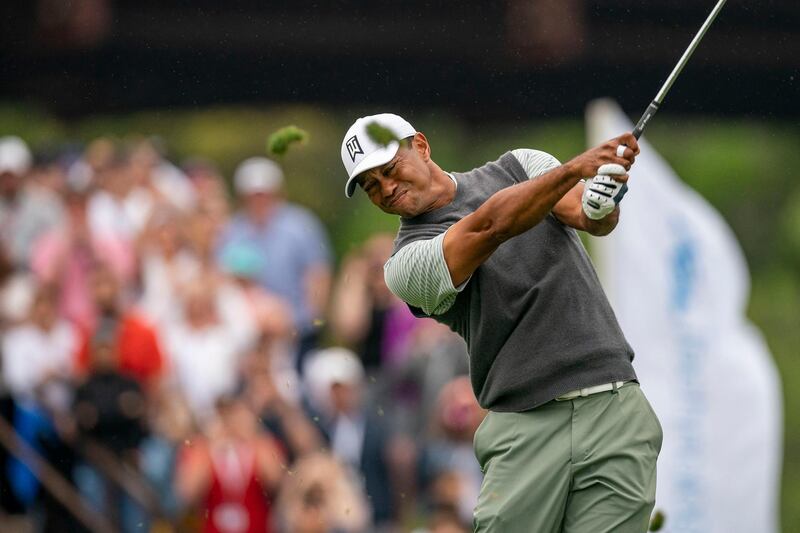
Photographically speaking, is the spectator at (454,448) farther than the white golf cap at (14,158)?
No

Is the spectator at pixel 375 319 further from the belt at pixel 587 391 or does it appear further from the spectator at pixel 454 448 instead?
the belt at pixel 587 391

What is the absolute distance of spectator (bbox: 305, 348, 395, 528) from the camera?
10812 millimetres

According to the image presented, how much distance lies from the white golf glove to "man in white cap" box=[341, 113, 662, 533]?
0.13 metres

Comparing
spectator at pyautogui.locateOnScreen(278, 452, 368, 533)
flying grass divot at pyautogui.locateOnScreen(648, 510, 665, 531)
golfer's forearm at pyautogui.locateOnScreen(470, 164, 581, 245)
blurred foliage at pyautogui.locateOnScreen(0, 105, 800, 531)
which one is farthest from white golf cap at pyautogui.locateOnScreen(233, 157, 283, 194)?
golfer's forearm at pyautogui.locateOnScreen(470, 164, 581, 245)

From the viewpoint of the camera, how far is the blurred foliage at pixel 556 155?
1491cm

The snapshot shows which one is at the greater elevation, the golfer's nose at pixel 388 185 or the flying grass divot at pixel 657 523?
the golfer's nose at pixel 388 185

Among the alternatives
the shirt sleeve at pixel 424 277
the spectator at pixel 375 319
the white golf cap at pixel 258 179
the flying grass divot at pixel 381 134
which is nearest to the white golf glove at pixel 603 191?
the shirt sleeve at pixel 424 277

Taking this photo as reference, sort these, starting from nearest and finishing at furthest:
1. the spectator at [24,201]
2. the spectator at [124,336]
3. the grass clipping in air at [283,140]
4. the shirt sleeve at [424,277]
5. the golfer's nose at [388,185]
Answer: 1. the shirt sleeve at [424,277]
2. the golfer's nose at [388,185]
3. the grass clipping in air at [283,140]
4. the spectator at [124,336]
5. the spectator at [24,201]

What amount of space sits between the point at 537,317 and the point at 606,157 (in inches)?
26.7

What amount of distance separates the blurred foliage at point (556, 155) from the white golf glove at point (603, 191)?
28.8 feet

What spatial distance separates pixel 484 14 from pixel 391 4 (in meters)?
0.85

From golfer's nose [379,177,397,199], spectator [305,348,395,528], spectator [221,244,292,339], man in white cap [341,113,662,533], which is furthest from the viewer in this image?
spectator [221,244,292,339]

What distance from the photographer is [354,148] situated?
5.93 m

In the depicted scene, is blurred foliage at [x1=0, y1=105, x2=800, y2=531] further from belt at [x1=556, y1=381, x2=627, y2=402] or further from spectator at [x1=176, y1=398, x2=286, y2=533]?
belt at [x1=556, y1=381, x2=627, y2=402]
